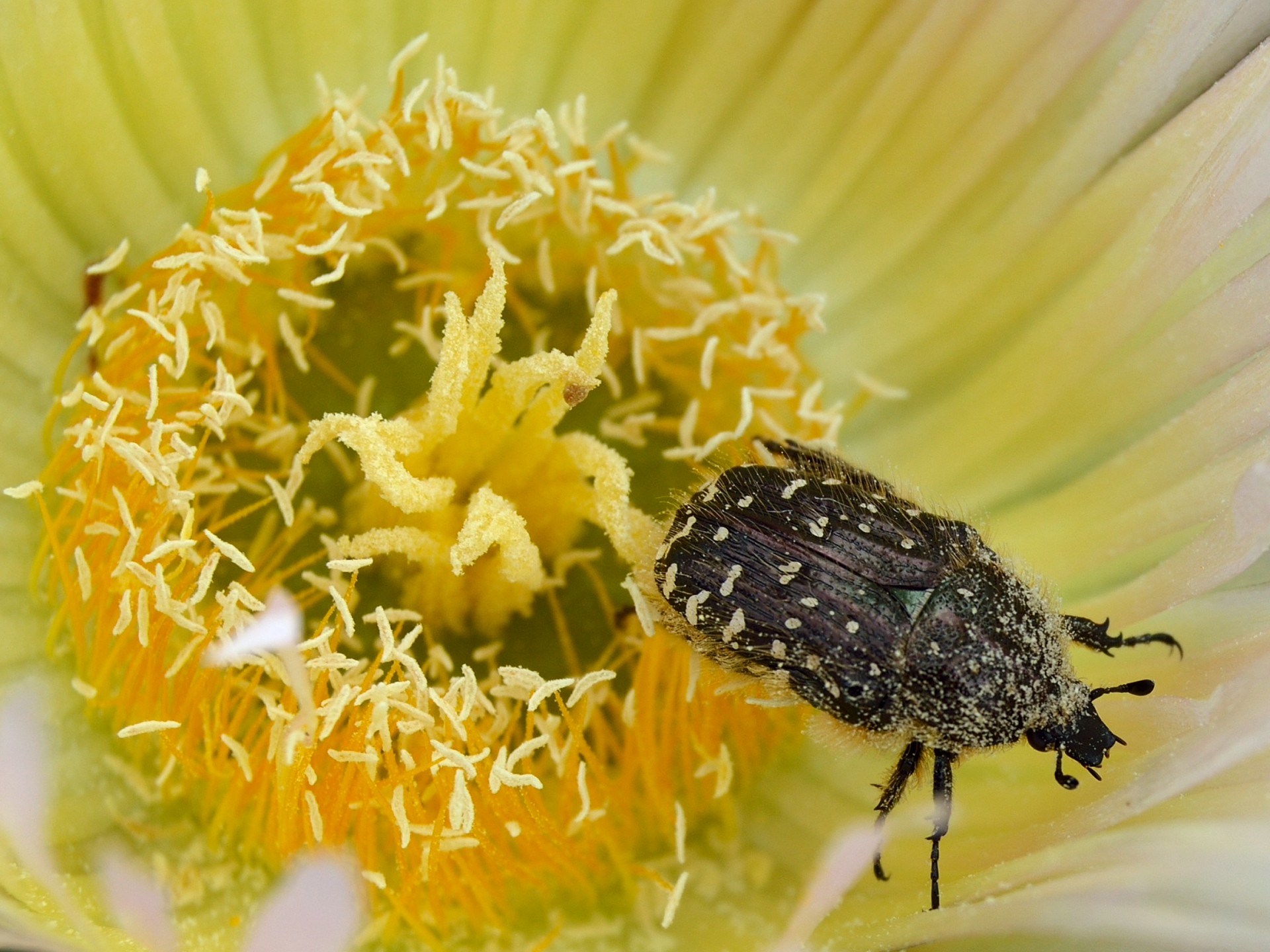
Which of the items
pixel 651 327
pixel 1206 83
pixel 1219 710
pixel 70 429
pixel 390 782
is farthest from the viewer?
pixel 651 327

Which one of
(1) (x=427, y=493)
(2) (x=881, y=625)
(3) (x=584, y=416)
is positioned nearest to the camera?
(2) (x=881, y=625)

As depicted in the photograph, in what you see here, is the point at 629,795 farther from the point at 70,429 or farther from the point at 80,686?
the point at 70,429

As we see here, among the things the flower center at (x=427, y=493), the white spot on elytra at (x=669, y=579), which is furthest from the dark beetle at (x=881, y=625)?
the flower center at (x=427, y=493)

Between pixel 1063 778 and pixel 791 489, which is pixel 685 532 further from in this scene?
pixel 1063 778

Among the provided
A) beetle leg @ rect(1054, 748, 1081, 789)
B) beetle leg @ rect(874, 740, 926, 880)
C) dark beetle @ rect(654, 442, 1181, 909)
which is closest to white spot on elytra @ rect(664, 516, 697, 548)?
dark beetle @ rect(654, 442, 1181, 909)

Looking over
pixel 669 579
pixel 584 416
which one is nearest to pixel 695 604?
pixel 669 579

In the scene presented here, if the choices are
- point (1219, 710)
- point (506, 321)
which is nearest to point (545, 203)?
point (506, 321)

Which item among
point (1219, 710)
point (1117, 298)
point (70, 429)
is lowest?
point (70, 429)
